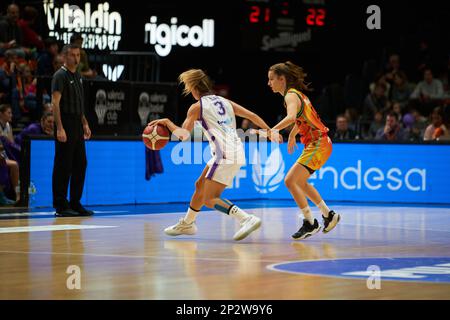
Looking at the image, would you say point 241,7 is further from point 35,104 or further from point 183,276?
point 183,276

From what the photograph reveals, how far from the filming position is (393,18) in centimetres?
2622

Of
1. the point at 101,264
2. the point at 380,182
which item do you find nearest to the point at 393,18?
the point at 380,182

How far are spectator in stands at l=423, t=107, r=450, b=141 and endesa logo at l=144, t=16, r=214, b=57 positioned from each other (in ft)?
21.5

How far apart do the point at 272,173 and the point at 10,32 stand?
19.1 feet

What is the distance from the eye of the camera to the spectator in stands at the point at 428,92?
72.4ft

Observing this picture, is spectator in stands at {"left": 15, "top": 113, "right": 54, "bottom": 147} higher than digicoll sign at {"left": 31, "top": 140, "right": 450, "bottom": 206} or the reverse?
higher

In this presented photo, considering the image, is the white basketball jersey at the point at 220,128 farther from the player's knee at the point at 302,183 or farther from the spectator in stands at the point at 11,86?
the spectator in stands at the point at 11,86

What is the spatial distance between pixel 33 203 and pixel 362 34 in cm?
1212

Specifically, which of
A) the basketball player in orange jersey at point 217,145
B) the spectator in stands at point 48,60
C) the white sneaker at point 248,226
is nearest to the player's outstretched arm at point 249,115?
the basketball player in orange jersey at point 217,145

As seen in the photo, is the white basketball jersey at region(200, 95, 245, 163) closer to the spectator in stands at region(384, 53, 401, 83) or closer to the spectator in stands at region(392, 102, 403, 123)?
the spectator in stands at region(392, 102, 403, 123)

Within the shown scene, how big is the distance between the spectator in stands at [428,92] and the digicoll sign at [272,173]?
184 inches

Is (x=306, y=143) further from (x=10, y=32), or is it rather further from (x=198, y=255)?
(x=10, y=32)

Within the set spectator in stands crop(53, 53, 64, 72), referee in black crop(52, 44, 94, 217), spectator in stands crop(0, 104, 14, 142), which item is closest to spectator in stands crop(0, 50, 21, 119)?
spectator in stands crop(53, 53, 64, 72)

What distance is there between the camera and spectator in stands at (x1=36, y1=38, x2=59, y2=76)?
18.2 metres
